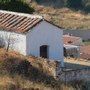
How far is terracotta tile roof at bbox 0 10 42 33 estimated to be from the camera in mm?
28250

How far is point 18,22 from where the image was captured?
29.2m

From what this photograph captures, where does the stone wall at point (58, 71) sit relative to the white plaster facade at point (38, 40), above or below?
below

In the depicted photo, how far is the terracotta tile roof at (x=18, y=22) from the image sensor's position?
28.2m

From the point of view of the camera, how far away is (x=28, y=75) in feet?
76.0

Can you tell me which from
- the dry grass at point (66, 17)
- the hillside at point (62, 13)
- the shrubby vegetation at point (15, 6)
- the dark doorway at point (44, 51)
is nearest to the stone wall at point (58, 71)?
the dark doorway at point (44, 51)

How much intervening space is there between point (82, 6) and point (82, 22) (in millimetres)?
14870

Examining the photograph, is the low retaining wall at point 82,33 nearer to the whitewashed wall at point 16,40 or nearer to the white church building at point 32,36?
the white church building at point 32,36

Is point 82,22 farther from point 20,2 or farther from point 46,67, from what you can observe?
point 46,67

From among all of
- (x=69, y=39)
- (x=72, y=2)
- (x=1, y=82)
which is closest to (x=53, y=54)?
(x=1, y=82)

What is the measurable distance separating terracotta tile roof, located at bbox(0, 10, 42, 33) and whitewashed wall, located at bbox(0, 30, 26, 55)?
0.29 metres

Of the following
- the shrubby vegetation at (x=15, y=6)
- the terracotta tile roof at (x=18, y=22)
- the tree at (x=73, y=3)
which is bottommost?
the terracotta tile roof at (x=18, y=22)

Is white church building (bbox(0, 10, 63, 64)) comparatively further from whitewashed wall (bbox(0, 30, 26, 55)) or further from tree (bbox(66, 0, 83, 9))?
tree (bbox(66, 0, 83, 9))

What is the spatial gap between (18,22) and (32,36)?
4.88 ft

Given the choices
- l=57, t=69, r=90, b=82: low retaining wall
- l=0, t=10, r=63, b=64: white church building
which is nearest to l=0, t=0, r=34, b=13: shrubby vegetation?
l=0, t=10, r=63, b=64: white church building
